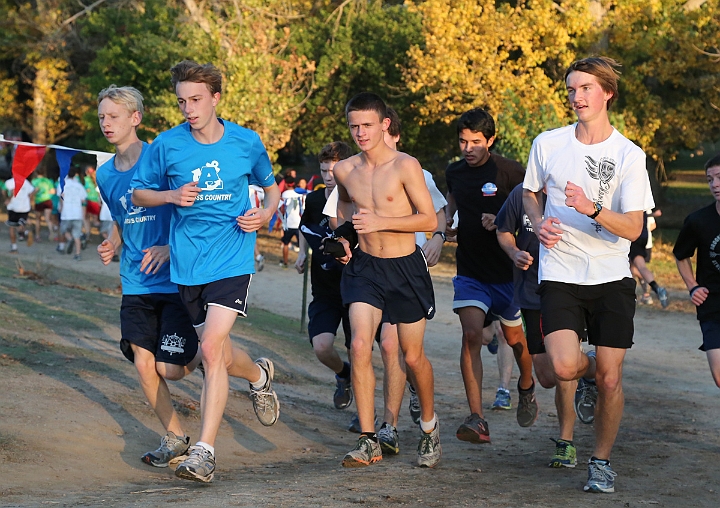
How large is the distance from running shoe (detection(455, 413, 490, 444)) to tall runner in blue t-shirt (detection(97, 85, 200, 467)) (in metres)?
1.91

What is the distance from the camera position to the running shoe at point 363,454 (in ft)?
19.8

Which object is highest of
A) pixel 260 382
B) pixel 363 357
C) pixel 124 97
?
pixel 124 97

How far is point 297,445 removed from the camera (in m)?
7.18

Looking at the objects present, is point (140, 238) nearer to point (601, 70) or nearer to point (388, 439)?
point (388, 439)

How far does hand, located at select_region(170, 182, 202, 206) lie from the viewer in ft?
18.5

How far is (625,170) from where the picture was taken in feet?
17.9

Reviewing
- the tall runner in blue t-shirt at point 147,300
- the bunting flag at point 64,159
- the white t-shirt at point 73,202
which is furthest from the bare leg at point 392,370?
the white t-shirt at point 73,202

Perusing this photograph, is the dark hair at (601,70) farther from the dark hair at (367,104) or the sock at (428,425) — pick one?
the sock at (428,425)

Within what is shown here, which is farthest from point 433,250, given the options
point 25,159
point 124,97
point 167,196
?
point 25,159

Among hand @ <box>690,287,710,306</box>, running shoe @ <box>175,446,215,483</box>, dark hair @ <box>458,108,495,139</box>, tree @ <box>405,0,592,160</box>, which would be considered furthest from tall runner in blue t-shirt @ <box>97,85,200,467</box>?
tree @ <box>405,0,592,160</box>

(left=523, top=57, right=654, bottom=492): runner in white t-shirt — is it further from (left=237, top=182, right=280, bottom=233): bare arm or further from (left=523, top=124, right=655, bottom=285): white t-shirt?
(left=237, top=182, right=280, bottom=233): bare arm

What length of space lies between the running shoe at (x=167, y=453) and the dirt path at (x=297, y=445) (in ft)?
0.29

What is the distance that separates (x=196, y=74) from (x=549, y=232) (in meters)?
2.26

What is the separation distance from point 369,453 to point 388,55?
78.2ft
